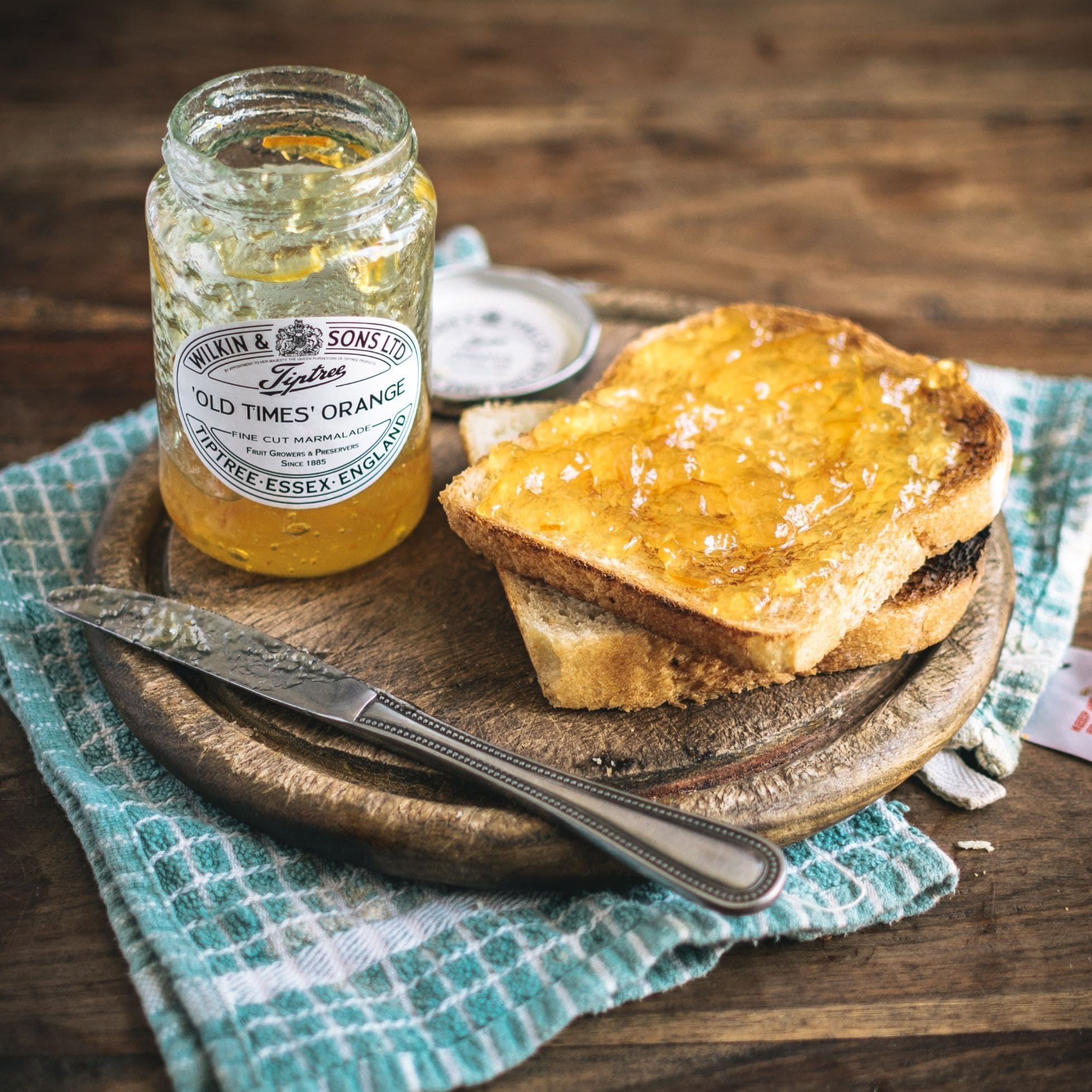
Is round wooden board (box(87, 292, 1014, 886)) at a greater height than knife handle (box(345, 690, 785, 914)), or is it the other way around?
knife handle (box(345, 690, 785, 914))

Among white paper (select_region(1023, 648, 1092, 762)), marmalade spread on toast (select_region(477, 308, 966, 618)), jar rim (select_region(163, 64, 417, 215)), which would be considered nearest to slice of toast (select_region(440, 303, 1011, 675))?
marmalade spread on toast (select_region(477, 308, 966, 618))

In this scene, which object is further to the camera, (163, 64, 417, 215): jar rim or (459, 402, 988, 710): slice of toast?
(459, 402, 988, 710): slice of toast

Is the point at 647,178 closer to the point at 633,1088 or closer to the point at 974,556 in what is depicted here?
the point at 974,556

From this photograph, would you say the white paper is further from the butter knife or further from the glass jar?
the glass jar

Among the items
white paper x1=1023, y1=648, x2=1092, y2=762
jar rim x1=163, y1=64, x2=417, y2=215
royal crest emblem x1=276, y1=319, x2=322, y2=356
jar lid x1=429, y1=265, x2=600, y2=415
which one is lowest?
white paper x1=1023, y1=648, x2=1092, y2=762

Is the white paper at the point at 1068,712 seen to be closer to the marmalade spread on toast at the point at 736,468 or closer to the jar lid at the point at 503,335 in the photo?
the marmalade spread on toast at the point at 736,468

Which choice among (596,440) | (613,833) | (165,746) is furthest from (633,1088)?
(596,440)

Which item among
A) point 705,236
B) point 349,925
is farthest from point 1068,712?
point 705,236
